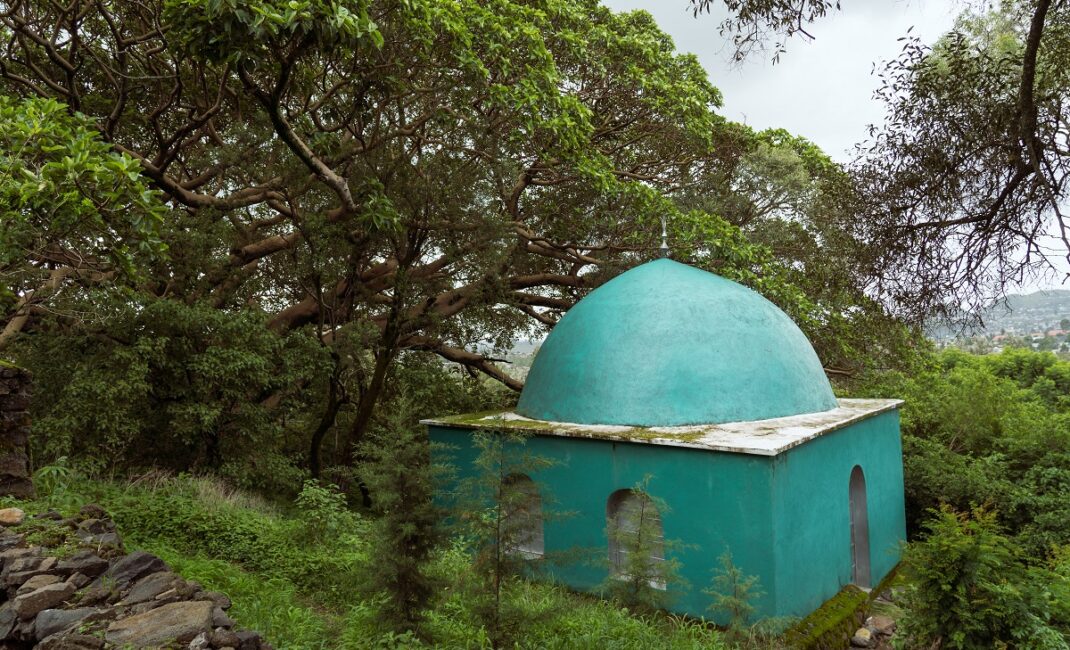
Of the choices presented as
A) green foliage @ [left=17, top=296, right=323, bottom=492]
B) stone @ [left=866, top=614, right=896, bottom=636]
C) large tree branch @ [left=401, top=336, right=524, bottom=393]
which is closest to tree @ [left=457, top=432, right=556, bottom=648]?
green foliage @ [left=17, top=296, right=323, bottom=492]

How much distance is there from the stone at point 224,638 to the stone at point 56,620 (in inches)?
32.2

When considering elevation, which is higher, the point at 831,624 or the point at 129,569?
the point at 129,569

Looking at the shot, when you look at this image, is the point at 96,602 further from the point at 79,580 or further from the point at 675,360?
the point at 675,360

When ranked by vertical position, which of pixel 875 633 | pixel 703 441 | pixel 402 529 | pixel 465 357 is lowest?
pixel 875 633

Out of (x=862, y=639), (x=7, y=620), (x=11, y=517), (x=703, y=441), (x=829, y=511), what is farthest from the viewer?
(x=829, y=511)

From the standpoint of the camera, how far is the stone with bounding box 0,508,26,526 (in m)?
5.33

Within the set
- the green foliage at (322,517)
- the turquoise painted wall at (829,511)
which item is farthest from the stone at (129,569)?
the turquoise painted wall at (829,511)

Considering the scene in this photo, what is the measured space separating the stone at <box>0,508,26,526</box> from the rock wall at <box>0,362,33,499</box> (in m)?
1.33

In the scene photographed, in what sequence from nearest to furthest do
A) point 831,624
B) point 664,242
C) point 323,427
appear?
1. point 831,624
2. point 664,242
3. point 323,427

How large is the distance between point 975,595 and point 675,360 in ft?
14.2

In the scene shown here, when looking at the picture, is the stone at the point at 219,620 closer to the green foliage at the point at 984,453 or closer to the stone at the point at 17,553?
the stone at the point at 17,553

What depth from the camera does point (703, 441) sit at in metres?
8.01

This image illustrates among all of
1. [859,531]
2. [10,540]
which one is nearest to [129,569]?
[10,540]

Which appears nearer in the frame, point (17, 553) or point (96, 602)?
point (96, 602)
